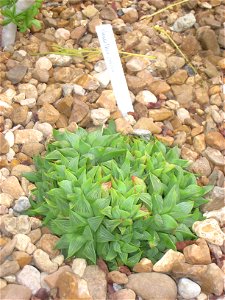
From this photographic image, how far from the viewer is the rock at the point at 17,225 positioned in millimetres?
2369

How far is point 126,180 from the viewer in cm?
236

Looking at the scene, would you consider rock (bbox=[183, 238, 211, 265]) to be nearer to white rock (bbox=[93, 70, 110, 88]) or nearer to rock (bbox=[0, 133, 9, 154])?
rock (bbox=[0, 133, 9, 154])

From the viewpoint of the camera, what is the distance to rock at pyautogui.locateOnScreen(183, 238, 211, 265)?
2334 millimetres

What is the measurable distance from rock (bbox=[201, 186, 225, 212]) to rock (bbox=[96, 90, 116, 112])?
0.65 m

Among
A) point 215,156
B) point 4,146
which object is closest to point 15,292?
point 4,146

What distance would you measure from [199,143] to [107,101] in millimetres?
481

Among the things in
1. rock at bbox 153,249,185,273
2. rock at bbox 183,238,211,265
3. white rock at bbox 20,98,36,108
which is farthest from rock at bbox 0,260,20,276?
white rock at bbox 20,98,36,108

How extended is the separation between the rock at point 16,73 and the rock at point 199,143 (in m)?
0.89

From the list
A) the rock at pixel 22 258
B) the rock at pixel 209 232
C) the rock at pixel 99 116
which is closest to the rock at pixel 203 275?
the rock at pixel 209 232

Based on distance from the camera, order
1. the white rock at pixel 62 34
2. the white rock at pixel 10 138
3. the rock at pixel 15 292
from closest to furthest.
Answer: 1. the rock at pixel 15 292
2. the white rock at pixel 10 138
3. the white rock at pixel 62 34

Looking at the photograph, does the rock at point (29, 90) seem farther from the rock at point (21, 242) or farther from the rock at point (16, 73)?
the rock at point (21, 242)

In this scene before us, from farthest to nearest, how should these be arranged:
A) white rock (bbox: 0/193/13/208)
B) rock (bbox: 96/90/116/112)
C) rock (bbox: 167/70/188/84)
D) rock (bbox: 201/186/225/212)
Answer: rock (bbox: 167/70/188/84), rock (bbox: 96/90/116/112), rock (bbox: 201/186/225/212), white rock (bbox: 0/193/13/208)

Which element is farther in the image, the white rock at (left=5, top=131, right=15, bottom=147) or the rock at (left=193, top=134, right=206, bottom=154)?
the rock at (left=193, top=134, right=206, bottom=154)

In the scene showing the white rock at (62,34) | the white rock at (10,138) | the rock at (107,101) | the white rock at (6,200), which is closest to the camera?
the white rock at (6,200)
